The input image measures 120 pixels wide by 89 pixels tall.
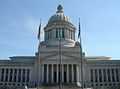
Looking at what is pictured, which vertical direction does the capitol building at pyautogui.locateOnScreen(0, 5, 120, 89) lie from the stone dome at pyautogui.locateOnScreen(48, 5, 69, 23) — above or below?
below

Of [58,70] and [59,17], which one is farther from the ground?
Result: [59,17]

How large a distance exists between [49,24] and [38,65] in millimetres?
22772

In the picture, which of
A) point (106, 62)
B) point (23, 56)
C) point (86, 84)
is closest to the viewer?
point (86, 84)

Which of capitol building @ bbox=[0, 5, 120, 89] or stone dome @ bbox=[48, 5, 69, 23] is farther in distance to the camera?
stone dome @ bbox=[48, 5, 69, 23]

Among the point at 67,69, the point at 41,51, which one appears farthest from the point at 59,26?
the point at 67,69

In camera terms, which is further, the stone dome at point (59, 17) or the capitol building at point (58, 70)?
the stone dome at point (59, 17)

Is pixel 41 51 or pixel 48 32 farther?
pixel 48 32

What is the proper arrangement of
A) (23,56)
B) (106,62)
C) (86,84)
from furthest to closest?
(23,56)
(106,62)
(86,84)

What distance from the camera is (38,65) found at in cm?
7781

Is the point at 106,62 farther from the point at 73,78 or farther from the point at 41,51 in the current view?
the point at 41,51

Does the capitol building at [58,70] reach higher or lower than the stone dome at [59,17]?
lower

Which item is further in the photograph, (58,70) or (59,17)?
(59,17)

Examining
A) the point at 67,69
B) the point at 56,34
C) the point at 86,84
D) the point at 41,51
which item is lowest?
the point at 86,84

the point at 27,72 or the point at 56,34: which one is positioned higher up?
the point at 56,34
